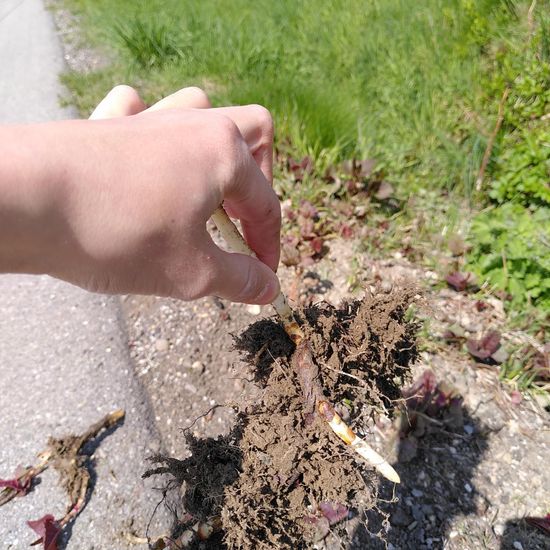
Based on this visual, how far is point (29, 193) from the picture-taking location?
80cm

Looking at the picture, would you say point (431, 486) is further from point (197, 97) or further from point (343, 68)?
point (343, 68)

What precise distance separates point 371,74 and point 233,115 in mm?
2845

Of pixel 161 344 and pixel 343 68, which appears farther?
pixel 343 68

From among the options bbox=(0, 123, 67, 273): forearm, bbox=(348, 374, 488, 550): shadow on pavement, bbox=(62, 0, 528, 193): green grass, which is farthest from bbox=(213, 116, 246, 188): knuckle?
bbox=(62, 0, 528, 193): green grass

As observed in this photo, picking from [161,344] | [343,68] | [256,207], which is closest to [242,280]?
[256,207]

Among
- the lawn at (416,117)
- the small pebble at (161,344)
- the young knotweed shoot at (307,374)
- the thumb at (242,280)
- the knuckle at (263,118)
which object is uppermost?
the knuckle at (263,118)

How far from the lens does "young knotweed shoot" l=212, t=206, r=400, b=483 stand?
128 cm

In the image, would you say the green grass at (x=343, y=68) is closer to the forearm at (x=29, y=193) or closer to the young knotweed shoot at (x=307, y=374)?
the young knotweed shoot at (x=307, y=374)

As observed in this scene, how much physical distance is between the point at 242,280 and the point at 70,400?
144 centimetres

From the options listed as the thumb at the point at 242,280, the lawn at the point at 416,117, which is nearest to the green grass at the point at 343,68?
the lawn at the point at 416,117

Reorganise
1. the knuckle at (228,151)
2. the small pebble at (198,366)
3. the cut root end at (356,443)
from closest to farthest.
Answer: the knuckle at (228,151)
the cut root end at (356,443)
the small pebble at (198,366)

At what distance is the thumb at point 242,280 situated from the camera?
107cm

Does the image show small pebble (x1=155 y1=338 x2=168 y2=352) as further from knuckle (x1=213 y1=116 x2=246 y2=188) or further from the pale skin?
knuckle (x1=213 y1=116 x2=246 y2=188)

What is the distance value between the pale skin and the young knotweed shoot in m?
0.20
